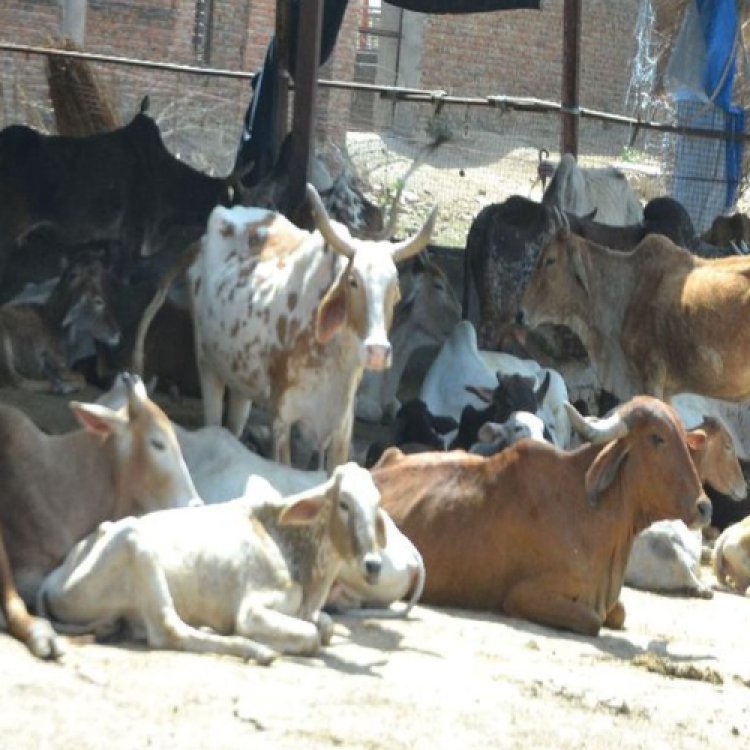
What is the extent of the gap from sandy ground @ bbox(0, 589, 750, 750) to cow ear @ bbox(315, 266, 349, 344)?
1.73 m

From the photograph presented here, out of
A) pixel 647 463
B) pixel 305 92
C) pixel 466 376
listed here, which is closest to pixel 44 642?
pixel 647 463

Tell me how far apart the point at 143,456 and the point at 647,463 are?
2308 mm

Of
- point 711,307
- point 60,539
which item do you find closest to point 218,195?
point 711,307

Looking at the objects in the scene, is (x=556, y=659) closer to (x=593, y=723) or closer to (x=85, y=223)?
(x=593, y=723)

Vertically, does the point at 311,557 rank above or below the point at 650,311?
below

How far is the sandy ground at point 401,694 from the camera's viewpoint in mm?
6723

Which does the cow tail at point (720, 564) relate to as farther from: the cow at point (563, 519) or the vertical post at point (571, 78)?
the vertical post at point (571, 78)

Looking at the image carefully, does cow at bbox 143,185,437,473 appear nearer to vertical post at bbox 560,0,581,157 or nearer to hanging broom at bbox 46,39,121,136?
vertical post at bbox 560,0,581,157

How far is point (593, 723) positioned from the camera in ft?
24.6

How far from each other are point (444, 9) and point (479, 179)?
7.68 m

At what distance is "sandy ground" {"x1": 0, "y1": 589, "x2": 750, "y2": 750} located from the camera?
6.72 m

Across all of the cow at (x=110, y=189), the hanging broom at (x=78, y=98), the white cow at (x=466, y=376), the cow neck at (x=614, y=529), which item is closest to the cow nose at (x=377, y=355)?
the cow neck at (x=614, y=529)

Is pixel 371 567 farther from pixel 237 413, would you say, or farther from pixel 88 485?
pixel 237 413

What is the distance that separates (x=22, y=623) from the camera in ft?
25.3
